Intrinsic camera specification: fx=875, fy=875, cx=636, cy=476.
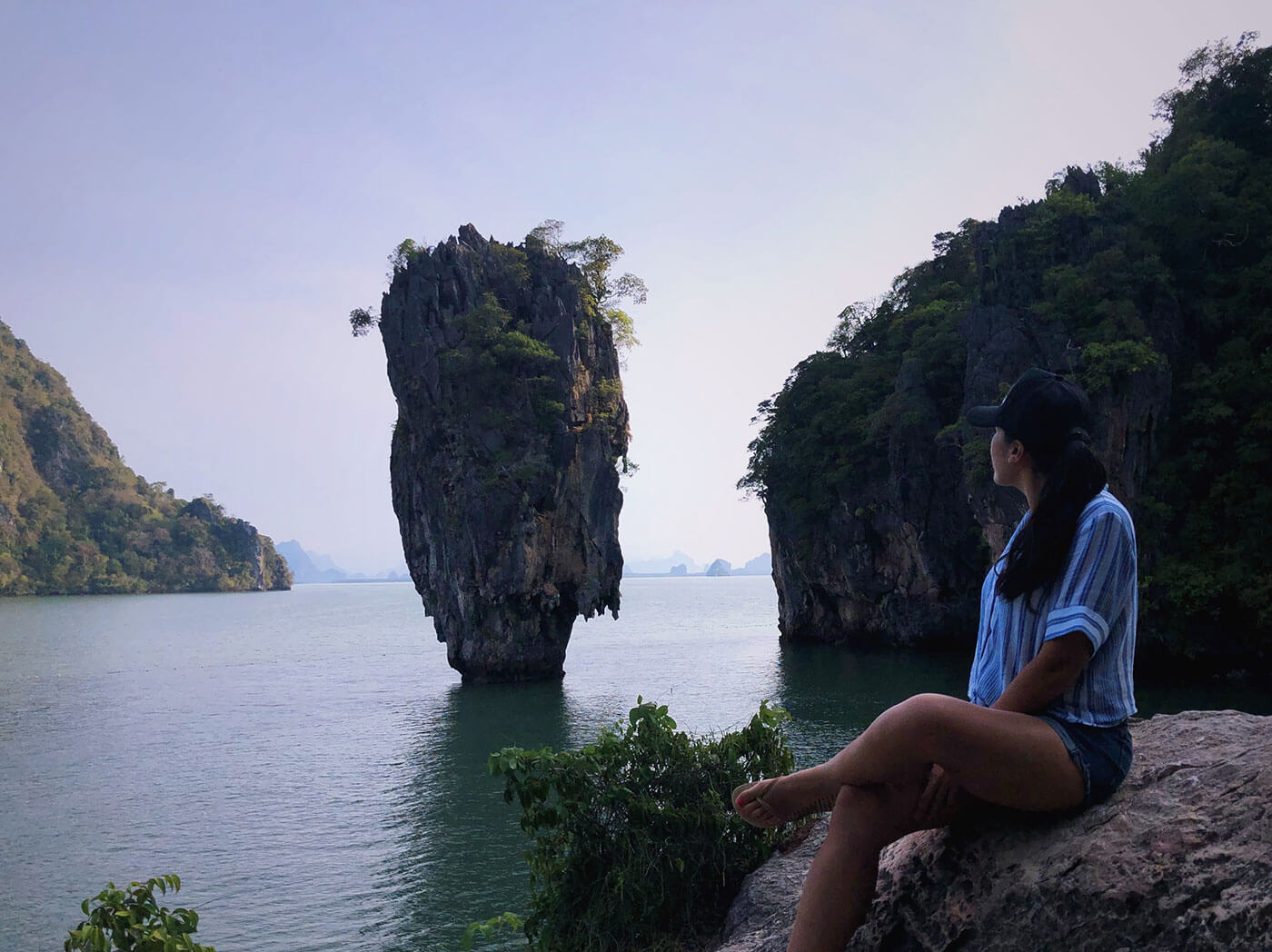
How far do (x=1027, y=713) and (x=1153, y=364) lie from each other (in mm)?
26862

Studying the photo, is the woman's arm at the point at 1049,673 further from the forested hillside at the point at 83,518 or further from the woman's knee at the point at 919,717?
the forested hillside at the point at 83,518

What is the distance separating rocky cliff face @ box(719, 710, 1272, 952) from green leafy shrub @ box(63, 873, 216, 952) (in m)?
3.11

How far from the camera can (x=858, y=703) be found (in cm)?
2628

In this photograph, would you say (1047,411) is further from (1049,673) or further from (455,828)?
(455,828)

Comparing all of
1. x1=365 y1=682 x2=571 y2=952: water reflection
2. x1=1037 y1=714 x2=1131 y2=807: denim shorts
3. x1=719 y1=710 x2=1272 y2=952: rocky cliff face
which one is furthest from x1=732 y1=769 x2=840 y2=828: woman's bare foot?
x1=365 y1=682 x2=571 y2=952: water reflection

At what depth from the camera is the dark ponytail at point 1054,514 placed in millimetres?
2799

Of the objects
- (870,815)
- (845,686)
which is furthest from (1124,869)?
(845,686)

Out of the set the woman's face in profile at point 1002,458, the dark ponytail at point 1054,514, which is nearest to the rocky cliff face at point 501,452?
the woman's face in profile at point 1002,458

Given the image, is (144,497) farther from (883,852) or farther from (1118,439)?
(883,852)

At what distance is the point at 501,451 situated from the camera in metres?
32.4

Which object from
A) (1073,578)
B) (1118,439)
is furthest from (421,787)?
(1118,439)

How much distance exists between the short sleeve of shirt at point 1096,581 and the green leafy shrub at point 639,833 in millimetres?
4315

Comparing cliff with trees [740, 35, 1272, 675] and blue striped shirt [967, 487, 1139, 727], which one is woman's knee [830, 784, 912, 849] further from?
cliff with trees [740, 35, 1272, 675]

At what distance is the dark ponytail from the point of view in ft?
9.18
